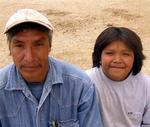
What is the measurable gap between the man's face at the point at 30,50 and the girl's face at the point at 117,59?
66cm

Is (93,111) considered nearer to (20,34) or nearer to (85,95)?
(85,95)

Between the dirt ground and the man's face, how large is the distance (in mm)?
4001

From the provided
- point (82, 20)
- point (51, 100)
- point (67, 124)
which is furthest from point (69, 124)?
point (82, 20)

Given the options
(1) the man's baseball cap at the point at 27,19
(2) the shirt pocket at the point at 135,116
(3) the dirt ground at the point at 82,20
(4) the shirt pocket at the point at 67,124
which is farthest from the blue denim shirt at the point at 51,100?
(3) the dirt ground at the point at 82,20

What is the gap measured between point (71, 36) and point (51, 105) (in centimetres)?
583

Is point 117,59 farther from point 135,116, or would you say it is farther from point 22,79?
point 22,79

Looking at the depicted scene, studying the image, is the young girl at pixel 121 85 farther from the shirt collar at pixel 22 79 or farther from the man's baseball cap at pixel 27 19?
the man's baseball cap at pixel 27 19

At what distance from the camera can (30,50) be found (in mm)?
2350

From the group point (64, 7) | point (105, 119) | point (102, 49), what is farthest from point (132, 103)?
point (64, 7)

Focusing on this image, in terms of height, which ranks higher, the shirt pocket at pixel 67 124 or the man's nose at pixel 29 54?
the man's nose at pixel 29 54

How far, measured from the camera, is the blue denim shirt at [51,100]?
2.51m

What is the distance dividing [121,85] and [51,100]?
2.33 ft

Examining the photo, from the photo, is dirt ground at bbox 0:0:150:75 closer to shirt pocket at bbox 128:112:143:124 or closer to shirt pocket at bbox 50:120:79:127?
shirt pocket at bbox 128:112:143:124

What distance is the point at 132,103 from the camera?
10.0 feet
